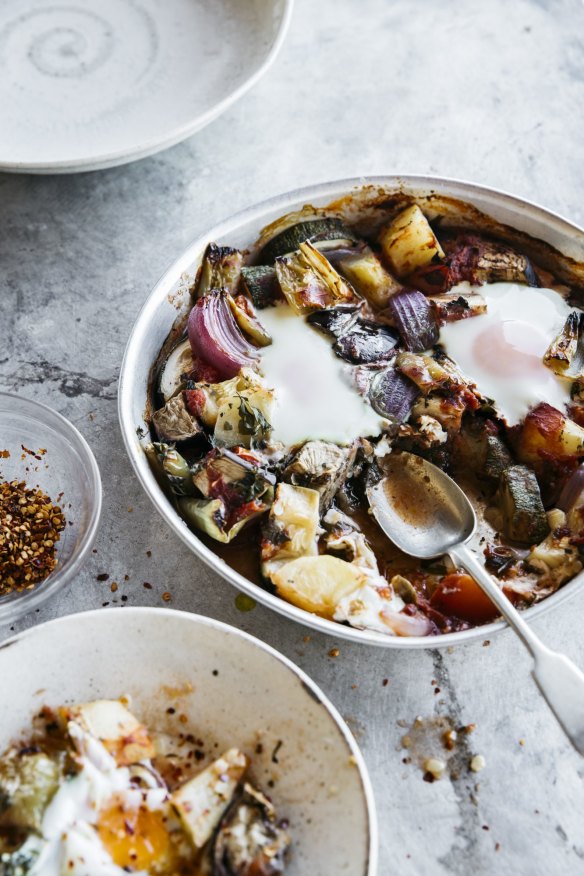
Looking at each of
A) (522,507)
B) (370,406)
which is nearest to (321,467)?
(370,406)

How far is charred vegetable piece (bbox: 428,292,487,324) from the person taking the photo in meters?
2.50

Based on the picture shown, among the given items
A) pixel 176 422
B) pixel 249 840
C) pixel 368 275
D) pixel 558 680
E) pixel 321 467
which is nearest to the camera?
pixel 249 840

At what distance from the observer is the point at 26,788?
179 cm

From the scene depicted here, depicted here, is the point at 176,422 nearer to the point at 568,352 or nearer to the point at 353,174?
the point at 568,352

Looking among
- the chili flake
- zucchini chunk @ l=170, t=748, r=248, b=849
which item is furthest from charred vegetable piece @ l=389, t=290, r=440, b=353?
zucchini chunk @ l=170, t=748, r=248, b=849

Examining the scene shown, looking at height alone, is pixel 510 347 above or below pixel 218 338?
above

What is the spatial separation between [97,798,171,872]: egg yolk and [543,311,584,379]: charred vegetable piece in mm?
1602

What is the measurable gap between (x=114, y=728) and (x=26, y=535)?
2.20 ft

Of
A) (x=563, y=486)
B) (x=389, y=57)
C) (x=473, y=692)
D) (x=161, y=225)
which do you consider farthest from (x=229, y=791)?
(x=389, y=57)

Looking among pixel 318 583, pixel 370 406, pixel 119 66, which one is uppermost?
pixel 119 66

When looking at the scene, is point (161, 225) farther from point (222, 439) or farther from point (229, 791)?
point (229, 791)

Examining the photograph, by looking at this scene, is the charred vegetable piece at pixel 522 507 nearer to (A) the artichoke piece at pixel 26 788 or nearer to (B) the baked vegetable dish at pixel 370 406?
(B) the baked vegetable dish at pixel 370 406

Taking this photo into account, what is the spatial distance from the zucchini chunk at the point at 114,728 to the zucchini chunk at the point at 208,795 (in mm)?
129

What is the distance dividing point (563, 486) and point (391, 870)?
110 centimetres
